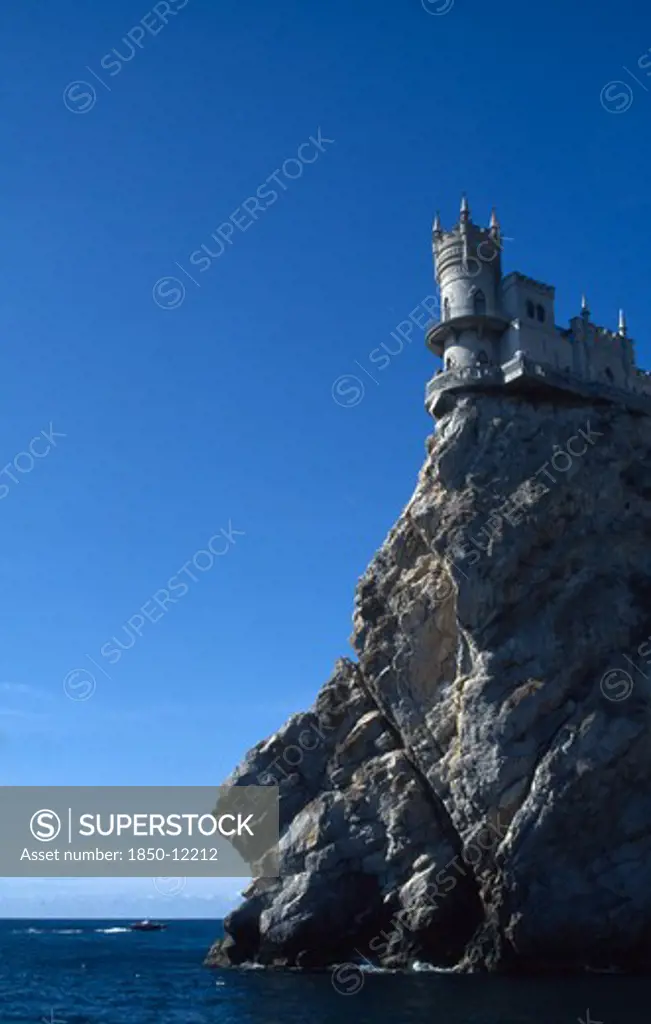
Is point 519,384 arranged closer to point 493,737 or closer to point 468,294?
point 468,294

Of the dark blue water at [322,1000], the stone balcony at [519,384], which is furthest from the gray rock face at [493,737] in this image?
the dark blue water at [322,1000]

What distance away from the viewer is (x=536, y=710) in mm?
53750

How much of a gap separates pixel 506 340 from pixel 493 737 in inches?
974

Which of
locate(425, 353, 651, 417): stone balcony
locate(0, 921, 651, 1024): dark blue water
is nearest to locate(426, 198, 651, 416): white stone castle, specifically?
locate(425, 353, 651, 417): stone balcony

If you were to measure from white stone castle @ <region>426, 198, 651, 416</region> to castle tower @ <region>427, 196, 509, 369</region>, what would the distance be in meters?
0.06

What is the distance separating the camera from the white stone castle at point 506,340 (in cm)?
6103

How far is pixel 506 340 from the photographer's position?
63.4 m

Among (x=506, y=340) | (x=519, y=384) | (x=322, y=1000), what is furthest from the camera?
(x=506, y=340)

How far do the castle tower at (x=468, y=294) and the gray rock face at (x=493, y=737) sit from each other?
186 inches

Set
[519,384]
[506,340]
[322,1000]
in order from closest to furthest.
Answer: [322,1000] → [519,384] → [506,340]

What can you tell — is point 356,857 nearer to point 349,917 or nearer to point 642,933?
point 349,917

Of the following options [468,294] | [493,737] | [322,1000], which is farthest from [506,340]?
[322,1000]

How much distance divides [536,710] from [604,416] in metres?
19.0

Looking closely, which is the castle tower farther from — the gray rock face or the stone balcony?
the gray rock face
